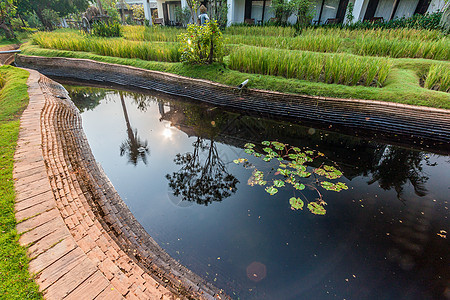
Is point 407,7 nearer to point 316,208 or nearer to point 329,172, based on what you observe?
point 329,172

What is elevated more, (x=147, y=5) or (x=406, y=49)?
(x=147, y=5)

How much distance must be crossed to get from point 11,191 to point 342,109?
5801mm

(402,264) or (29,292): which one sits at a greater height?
(29,292)

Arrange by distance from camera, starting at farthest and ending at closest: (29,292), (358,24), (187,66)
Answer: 1. (358,24)
2. (187,66)
3. (29,292)

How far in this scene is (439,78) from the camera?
16.4ft

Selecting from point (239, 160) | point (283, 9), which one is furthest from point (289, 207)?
point (283, 9)

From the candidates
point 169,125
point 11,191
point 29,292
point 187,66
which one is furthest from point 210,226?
point 187,66

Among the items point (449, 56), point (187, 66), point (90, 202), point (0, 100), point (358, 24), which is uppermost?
point (358, 24)

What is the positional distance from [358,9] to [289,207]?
13210 millimetres

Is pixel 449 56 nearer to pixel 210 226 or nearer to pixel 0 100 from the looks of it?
pixel 210 226

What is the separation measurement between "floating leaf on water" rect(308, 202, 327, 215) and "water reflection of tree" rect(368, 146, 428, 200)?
1.16m

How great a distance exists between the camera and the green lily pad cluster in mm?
2853

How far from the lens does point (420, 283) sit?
1950 mm

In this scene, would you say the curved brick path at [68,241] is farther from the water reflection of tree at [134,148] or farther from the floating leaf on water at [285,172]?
the floating leaf on water at [285,172]
